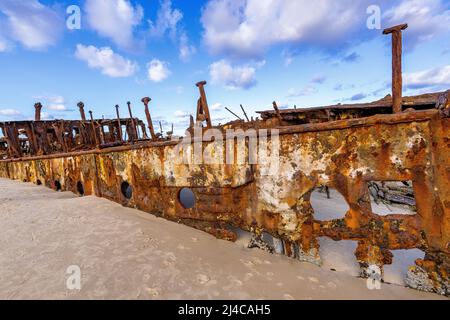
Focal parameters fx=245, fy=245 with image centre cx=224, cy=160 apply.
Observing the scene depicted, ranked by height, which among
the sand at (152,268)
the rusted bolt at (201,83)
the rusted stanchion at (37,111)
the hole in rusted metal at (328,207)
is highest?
the rusted stanchion at (37,111)

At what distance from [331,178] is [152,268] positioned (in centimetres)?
205

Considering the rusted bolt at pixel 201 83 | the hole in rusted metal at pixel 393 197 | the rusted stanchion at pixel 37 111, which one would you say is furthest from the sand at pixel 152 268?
the rusted stanchion at pixel 37 111

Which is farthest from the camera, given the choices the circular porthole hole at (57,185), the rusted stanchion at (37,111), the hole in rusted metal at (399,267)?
the rusted stanchion at (37,111)

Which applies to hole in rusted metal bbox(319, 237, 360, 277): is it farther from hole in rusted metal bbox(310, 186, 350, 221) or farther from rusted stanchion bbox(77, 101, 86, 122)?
rusted stanchion bbox(77, 101, 86, 122)

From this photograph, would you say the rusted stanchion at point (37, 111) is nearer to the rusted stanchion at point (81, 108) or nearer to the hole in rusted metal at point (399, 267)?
the rusted stanchion at point (81, 108)

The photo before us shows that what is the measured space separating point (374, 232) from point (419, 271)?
1.55 ft

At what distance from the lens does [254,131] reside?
9.68 ft

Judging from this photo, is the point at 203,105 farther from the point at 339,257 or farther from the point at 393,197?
the point at 393,197

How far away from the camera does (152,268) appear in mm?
2496

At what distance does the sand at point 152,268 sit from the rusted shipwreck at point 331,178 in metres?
0.27

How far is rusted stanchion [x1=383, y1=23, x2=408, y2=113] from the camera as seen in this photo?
235cm

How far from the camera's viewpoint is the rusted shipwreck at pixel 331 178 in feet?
7.04

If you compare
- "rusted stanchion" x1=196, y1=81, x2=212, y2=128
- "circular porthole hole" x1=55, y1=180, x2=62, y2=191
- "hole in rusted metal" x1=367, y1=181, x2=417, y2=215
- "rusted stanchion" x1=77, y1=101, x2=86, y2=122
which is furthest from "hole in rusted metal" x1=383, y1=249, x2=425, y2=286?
"rusted stanchion" x1=77, y1=101, x2=86, y2=122

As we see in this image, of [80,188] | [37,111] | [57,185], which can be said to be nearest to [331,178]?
[80,188]
